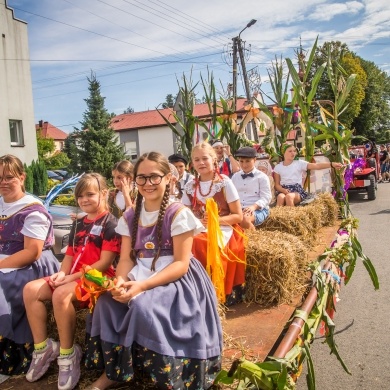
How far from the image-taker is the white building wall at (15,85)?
14328 millimetres

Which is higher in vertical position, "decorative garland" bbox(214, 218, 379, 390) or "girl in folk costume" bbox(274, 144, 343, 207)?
"girl in folk costume" bbox(274, 144, 343, 207)

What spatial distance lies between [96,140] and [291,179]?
17.1 metres

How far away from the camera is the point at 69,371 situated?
69.9 inches

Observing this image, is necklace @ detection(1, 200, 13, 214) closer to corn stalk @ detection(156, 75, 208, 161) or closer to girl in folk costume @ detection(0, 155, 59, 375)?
girl in folk costume @ detection(0, 155, 59, 375)

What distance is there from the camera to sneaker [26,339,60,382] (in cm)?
185

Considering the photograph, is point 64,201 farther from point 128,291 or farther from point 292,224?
point 128,291

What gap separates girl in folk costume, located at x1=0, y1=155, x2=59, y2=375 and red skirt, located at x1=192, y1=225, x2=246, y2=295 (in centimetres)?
92

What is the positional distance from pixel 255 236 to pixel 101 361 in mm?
1595

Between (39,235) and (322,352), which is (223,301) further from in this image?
(322,352)

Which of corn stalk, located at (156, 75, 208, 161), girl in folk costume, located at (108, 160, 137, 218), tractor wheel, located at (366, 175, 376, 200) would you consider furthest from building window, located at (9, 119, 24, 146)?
girl in folk costume, located at (108, 160, 137, 218)

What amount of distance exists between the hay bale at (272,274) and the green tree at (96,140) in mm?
18608

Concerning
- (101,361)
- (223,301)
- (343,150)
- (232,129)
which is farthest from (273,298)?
(232,129)

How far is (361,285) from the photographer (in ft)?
16.1

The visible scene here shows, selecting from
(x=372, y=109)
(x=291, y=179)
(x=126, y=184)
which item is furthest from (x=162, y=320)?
(x=372, y=109)
